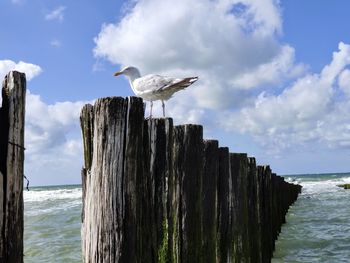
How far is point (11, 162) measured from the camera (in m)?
2.16

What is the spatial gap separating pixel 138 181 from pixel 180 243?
4.00ft

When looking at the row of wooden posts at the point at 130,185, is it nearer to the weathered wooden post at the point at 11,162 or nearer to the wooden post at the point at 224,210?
the weathered wooden post at the point at 11,162

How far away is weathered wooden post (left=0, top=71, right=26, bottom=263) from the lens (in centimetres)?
212

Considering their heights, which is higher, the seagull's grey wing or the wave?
the seagull's grey wing

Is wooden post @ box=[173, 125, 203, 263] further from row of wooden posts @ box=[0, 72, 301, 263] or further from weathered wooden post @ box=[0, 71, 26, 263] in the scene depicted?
weathered wooden post @ box=[0, 71, 26, 263]

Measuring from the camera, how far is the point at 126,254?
264 centimetres

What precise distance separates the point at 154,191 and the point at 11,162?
53.2 inches

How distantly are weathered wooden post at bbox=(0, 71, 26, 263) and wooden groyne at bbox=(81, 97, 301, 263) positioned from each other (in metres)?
0.51

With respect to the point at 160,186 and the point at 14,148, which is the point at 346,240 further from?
the point at 14,148

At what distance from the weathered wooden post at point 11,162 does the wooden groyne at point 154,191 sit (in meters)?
0.51

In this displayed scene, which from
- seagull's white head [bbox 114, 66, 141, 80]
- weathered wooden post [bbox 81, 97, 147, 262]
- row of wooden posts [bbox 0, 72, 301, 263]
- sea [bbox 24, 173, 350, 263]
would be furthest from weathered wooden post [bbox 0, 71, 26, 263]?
sea [bbox 24, 173, 350, 263]

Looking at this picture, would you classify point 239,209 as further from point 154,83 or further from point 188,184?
point 154,83

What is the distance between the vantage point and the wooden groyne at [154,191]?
2.61 meters

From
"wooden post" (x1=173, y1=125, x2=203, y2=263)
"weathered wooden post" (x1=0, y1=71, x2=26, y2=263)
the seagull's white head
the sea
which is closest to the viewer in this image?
"weathered wooden post" (x1=0, y1=71, x2=26, y2=263)
